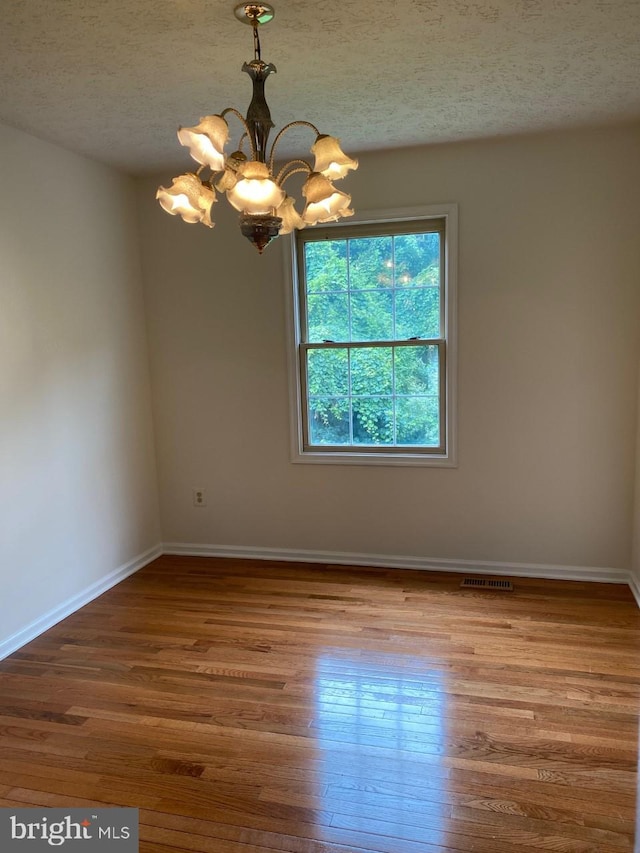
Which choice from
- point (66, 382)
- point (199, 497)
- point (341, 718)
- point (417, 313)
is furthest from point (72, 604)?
point (417, 313)

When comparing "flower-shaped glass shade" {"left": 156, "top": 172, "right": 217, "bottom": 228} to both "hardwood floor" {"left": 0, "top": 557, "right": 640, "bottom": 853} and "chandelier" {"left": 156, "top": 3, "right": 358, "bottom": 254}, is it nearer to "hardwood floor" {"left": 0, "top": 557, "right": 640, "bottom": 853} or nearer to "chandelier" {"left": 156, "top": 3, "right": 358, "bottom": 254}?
"chandelier" {"left": 156, "top": 3, "right": 358, "bottom": 254}

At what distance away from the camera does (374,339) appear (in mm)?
3738

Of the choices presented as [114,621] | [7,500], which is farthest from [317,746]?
[7,500]

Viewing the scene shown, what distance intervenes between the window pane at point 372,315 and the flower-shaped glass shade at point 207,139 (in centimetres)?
209

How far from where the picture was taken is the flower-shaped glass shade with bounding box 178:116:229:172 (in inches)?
64.0

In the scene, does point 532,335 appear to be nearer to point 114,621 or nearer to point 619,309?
point 619,309

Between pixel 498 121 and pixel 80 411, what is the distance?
2.80 metres

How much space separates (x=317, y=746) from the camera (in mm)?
2135

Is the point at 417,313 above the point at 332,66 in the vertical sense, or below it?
below

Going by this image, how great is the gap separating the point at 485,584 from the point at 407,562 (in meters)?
0.52

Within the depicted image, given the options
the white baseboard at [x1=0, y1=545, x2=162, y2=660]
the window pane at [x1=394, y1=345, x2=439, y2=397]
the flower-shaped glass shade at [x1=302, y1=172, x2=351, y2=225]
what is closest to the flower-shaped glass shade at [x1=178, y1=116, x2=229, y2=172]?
the flower-shaped glass shade at [x1=302, y1=172, x2=351, y2=225]

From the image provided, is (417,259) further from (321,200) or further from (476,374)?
(321,200)

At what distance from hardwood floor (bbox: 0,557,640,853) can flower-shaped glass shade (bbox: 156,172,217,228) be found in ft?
6.02

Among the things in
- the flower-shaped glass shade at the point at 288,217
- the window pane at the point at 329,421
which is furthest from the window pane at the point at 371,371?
the flower-shaped glass shade at the point at 288,217
